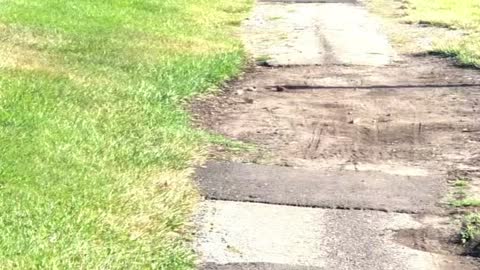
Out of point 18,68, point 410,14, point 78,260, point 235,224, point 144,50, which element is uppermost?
point 78,260

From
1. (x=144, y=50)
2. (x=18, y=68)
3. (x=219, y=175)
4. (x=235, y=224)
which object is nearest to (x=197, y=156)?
(x=219, y=175)

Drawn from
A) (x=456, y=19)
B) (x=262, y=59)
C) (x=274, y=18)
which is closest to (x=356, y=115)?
(x=262, y=59)

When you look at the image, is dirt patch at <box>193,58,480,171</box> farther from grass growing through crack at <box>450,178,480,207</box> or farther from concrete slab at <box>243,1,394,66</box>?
concrete slab at <box>243,1,394,66</box>

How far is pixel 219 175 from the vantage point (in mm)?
8117

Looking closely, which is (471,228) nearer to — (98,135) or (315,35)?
(98,135)

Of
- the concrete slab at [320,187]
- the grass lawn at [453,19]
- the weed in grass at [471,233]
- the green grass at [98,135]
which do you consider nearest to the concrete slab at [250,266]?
the green grass at [98,135]

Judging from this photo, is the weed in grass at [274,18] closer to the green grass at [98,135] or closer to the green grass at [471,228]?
the green grass at [98,135]

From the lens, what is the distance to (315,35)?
16359mm

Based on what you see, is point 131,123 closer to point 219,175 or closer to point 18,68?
point 219,175

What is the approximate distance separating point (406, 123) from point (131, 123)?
2385 mm

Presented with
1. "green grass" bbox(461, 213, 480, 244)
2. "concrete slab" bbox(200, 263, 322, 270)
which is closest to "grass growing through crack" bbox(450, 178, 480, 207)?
"green grass" bbox(461, 213, 480, 244)

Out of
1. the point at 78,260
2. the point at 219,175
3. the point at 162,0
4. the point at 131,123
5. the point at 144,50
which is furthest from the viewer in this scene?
the point at 162,0

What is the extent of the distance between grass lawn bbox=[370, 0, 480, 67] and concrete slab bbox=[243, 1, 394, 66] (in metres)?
0.66

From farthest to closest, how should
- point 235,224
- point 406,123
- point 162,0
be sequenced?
point 162,0 → point 406,123 → point 235,224
